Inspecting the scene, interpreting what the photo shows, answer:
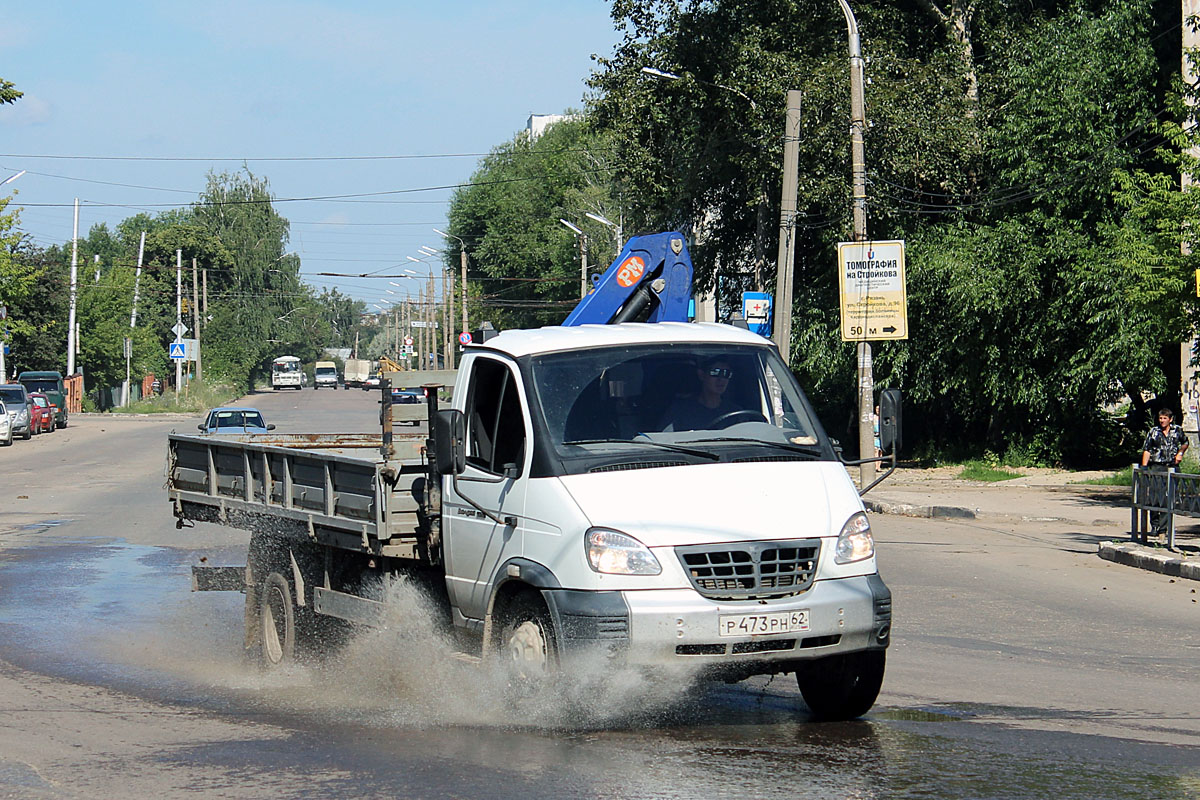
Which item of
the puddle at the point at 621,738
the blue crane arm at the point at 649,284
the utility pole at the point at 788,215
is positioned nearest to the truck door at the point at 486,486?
the puddle at the point at 621,738

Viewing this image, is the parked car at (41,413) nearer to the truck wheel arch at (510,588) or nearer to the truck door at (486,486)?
the truck door at (486,486)

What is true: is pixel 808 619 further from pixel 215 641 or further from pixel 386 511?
pixel 215 641

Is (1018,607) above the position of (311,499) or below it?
below

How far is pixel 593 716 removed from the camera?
6.52 metres

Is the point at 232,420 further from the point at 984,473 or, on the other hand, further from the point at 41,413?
the point at 41,413

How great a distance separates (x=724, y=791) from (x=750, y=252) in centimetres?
→ 3266

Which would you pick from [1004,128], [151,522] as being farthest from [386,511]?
[1004,128]

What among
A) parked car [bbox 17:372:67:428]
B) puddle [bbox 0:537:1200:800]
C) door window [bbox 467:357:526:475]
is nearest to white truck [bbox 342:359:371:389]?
parked car [bbox 17:372:67:428]

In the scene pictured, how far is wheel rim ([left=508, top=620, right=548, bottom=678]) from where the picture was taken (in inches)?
255

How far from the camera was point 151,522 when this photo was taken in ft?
65.1

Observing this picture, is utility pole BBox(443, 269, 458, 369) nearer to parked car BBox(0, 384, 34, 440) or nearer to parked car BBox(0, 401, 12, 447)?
parked car BBox(0, 384, 34, 440)

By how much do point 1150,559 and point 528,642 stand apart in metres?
9.91

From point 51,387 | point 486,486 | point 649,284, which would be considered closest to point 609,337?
point 486,486

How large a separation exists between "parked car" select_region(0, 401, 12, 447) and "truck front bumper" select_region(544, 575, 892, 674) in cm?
3966
